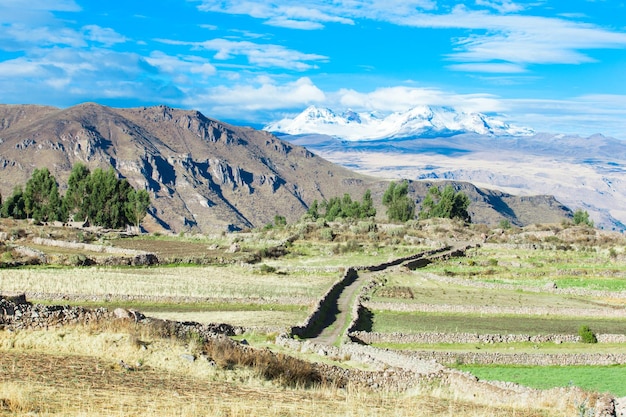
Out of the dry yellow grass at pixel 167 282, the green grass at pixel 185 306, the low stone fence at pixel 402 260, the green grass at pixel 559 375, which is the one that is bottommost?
the green grass at pixel 559 375

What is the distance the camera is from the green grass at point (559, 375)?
25.9 meters

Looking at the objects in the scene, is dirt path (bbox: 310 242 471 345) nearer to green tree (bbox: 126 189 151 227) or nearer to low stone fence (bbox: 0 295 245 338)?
low stone fence (bbox: 0 295 245 338)

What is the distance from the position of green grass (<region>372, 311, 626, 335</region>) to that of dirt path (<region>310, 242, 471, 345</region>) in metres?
1.80

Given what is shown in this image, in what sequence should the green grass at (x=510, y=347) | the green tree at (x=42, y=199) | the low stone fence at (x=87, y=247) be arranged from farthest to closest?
the green tree at (x=42, y=199)
the low stone fence at (x=87, y=247)
the green grass at (x=510, y=347)

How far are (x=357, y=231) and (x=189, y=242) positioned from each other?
2277cm

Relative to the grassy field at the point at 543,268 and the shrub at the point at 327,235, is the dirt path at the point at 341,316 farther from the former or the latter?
the shrub at the point at 327,235

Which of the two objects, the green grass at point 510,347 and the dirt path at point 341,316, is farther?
the dirt path at point 341,316

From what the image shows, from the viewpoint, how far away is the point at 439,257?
72.8 metres

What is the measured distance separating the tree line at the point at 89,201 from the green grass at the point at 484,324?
73.8 meters

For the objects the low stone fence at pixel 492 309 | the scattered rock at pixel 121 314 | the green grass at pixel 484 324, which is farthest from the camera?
the low stone fence at pixel 492 309

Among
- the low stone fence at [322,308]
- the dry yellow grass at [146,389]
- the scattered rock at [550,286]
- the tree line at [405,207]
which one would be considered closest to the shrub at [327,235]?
the low stone fence at [322,308]

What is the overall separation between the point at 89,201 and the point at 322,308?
3003 inches

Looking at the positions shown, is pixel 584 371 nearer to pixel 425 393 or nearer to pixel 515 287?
pixel 425 393

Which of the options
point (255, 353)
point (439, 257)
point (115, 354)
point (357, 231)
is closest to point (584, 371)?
point (255, 353)
